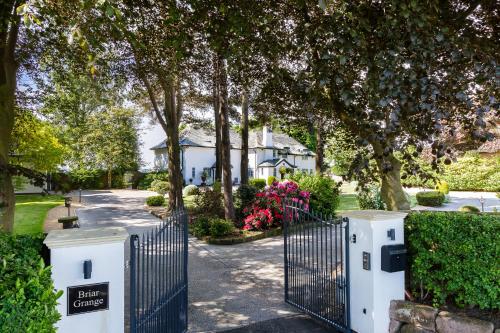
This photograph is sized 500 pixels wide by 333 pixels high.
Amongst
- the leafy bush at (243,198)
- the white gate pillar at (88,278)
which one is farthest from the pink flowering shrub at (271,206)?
the white gate pillar at (88,278)

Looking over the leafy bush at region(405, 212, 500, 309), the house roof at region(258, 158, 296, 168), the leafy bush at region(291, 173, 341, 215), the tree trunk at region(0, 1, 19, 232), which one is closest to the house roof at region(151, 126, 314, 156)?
the house roof at region(258, 158, 296, 168)

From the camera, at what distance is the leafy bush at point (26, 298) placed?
207cm

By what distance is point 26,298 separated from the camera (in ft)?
7.38

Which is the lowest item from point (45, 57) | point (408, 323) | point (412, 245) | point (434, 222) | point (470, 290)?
point (408, 323)

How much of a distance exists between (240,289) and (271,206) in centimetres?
556

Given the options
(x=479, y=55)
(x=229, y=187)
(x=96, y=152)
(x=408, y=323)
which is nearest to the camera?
(x=479, y=55)

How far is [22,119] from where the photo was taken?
9.77 meters

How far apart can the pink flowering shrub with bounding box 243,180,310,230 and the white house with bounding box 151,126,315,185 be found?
24730 millimetres

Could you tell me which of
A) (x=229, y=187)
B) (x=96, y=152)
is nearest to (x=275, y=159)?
(x=96, y=152)

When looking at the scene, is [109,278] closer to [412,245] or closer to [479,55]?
[412,245]

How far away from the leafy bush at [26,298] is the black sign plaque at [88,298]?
18.7 inches

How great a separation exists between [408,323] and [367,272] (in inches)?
31.5

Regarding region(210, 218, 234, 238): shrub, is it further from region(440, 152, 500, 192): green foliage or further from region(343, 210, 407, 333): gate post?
region(440, 152, 500, 192): green foliage

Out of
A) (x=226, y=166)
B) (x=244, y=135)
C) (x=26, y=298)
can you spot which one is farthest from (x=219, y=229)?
(x=26, y=298)
